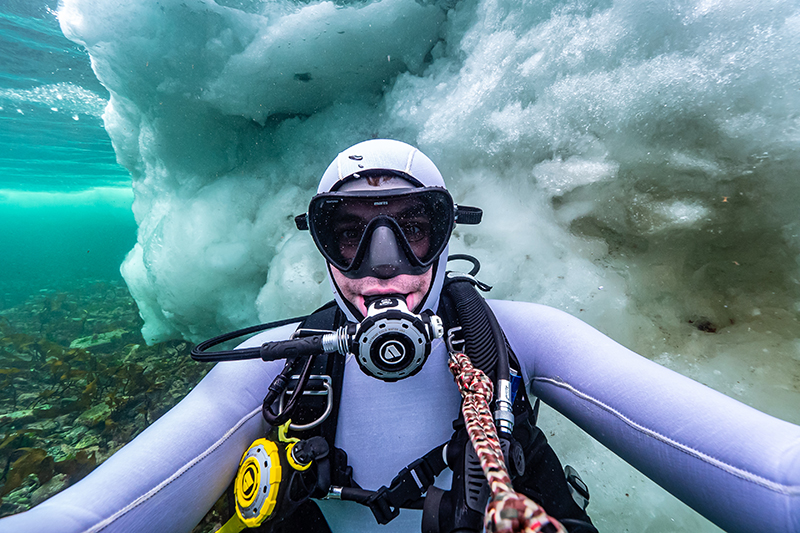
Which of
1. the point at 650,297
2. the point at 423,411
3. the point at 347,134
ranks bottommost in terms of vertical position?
the point at 423,411

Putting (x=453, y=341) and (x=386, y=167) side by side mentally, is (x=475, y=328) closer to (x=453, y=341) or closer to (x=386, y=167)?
(x=453, y=341)

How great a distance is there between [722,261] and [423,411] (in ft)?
8.24

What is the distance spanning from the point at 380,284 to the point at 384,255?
5.5 inches

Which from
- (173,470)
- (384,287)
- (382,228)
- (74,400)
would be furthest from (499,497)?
(74,400)

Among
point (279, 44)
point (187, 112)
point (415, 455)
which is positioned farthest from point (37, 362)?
point (415, 455)

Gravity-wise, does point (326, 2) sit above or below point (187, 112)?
above

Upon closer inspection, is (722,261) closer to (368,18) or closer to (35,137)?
(368,18)

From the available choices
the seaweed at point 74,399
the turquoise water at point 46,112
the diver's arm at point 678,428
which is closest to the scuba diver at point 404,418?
the diver's arm at point 678,428

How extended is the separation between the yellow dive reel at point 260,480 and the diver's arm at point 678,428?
3.87ft

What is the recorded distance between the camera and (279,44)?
3.94 metres

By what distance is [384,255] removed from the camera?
1479 mm

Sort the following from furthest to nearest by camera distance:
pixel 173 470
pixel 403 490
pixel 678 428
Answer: pixel 403 490 < pixel 173 470 < pixel 678 428

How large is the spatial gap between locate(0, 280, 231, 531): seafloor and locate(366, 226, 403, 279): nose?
10.5 feet

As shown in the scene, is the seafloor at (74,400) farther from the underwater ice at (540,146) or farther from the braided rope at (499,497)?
the braided rope at (499,497)
